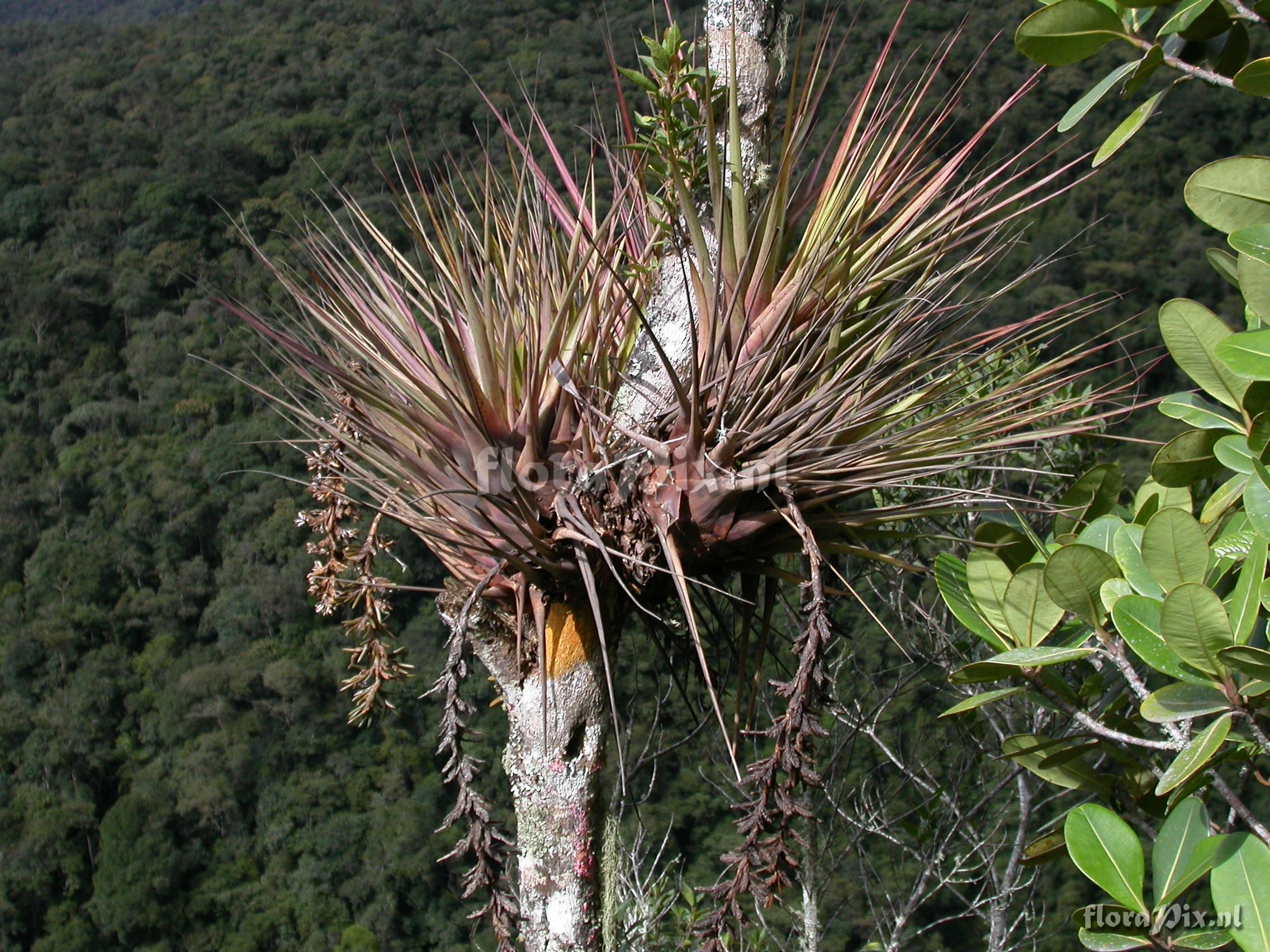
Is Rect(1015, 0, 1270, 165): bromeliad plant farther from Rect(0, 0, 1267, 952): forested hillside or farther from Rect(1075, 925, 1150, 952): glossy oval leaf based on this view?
Rect(0, 0, 1267, 952): forested hillside

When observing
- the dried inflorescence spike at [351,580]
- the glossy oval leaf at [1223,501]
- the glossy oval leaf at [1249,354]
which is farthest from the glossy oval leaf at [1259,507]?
the dried inflorescence spike at [351,580]

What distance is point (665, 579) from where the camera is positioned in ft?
4.96

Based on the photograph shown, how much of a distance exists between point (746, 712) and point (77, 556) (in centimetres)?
2120

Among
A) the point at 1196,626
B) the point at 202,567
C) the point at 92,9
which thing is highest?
the point at 1196,626

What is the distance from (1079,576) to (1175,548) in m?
0.12

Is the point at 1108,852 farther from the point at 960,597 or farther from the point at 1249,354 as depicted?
the point at 1249,354

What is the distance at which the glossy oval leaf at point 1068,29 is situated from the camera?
3.71 feet

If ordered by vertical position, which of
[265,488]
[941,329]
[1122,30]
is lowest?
[265,488]

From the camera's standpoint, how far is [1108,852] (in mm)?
1127

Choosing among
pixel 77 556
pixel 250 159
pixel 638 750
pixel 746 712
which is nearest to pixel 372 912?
pixel 77 556

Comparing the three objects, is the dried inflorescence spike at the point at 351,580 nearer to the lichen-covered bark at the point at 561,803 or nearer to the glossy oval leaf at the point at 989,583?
the lichen-covered bark at the point at 561,803

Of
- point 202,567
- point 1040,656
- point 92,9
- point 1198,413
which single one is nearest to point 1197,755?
point 1040,656

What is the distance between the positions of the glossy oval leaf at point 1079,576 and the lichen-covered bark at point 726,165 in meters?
0.56

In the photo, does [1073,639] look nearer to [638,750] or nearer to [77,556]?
Answer: [638,750]
